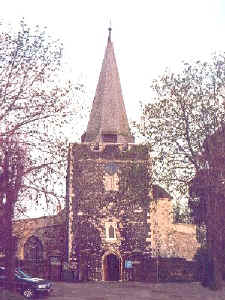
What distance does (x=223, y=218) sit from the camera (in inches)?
1042

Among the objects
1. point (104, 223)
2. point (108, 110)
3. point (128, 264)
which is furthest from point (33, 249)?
point (108, 110)

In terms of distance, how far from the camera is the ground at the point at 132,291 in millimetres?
25375

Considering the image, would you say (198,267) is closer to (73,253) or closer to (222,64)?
(73,253)

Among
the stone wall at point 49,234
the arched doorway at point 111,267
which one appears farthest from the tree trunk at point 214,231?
the stone wall at point 49,234

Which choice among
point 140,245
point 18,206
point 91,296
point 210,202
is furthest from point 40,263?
point 18,206

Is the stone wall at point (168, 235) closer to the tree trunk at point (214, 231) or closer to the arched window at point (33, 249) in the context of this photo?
the tree trunk at point (214, 231)

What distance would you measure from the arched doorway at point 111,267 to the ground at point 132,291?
1.93m

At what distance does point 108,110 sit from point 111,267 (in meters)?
13.4

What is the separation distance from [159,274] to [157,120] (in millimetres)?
13619

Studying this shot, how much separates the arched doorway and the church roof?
31.3 feet

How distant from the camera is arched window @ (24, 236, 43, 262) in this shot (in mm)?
39031

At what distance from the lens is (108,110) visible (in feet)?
131

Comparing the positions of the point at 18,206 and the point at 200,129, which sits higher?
the point at 200,129

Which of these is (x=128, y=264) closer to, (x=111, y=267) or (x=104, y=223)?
(x=111, y=267)
